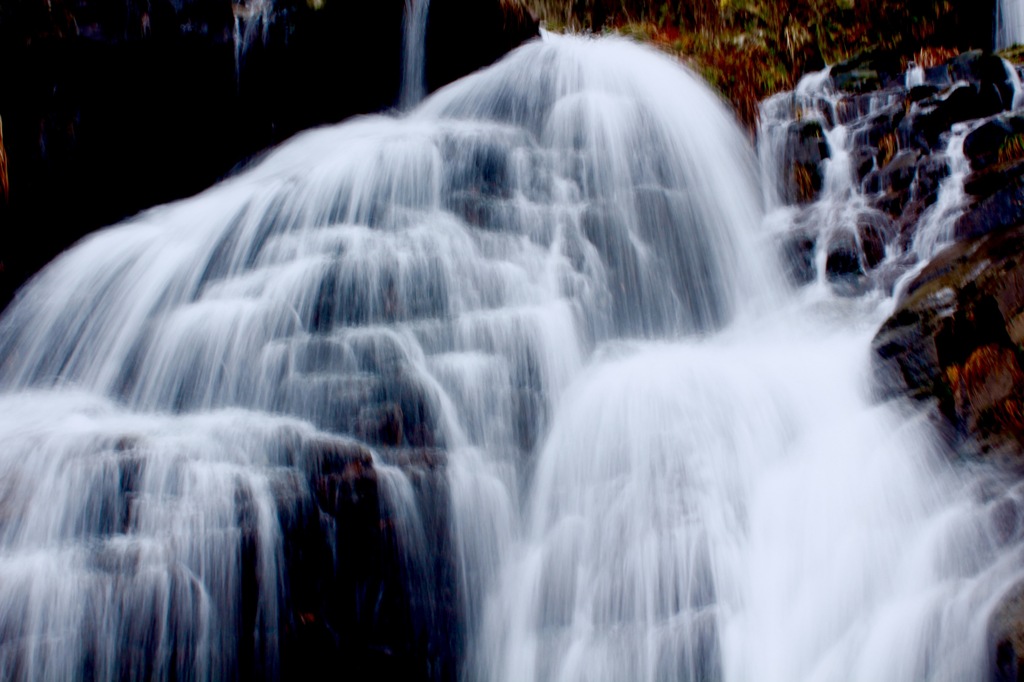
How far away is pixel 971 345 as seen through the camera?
446cm

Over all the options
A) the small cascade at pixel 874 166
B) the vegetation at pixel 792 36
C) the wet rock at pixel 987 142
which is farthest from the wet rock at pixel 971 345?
the vegetation at pixel 792 36

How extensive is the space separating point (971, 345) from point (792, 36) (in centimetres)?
672

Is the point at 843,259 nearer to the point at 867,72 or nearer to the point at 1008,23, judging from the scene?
the point at 867,72

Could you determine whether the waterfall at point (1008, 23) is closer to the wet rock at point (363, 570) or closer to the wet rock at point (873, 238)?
the wet rock at point (873, 238)

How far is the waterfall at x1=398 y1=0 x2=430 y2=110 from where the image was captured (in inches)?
387

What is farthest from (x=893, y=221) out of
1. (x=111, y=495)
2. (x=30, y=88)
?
(x=30, y=88)

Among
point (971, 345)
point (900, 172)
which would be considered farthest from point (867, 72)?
point (971, 345)

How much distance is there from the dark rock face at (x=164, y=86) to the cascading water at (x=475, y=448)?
99 cm

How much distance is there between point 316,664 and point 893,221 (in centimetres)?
573

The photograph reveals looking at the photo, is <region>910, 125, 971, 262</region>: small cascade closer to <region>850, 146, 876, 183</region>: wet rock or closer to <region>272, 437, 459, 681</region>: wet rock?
<region>850, 146, 876, 183</region>: wet rock

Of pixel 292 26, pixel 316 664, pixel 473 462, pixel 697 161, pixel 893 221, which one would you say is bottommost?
pixel 316 664

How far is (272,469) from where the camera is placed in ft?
14.3

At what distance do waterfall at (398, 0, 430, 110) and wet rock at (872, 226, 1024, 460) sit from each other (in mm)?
6857

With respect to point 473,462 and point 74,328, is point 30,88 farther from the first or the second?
point 473,462
